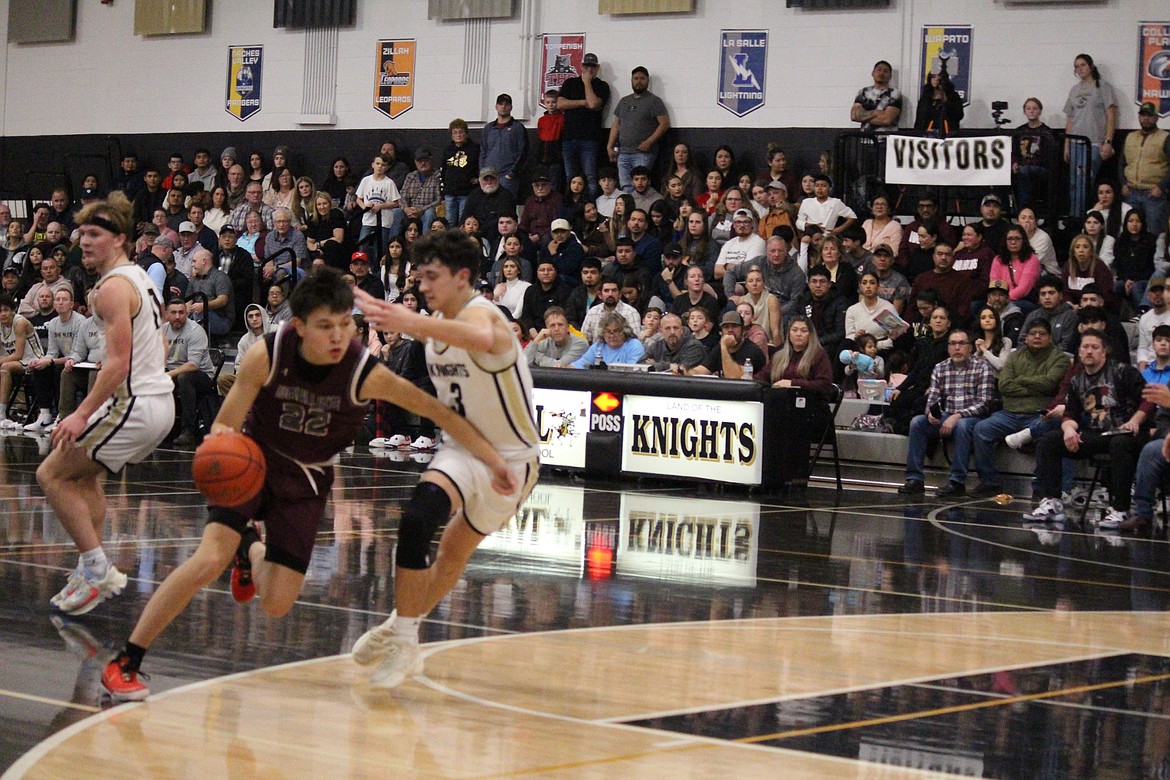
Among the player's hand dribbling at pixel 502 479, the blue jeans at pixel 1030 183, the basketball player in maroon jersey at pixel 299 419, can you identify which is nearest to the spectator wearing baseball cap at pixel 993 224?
the blue jeans at pixel 1030 183

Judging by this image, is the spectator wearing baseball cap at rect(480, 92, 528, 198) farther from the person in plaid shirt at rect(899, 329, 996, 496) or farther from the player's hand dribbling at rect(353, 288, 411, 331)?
the player's hand dribbling at rect(353, 288, 411, 331)

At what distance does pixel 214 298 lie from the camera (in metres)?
16.9

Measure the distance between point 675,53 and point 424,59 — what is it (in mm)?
3989

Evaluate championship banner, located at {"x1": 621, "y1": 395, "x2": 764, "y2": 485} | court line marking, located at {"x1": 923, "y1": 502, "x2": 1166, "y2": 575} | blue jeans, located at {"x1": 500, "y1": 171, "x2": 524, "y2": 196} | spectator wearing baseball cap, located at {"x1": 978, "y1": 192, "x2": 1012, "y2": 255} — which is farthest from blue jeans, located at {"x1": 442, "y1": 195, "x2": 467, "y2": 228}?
court line marking, located at {"x1": 923, "y1": 502, "x2": 1166, "y2": 575}

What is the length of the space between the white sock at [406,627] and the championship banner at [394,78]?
16.6 meters

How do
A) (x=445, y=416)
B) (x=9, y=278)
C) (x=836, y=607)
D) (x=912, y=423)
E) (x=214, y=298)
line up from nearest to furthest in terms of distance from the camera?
(x=445, y=416), (x=836, y=607), (x=912, y=423), (x=214, y=298), (x=9, y=278)

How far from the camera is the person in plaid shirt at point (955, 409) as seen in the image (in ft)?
40.2

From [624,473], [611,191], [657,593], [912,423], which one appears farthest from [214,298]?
[657,593]

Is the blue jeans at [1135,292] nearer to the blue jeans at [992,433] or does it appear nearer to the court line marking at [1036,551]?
the blue jeans at [992,433]

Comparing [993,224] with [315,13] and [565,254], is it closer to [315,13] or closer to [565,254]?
[565,254]

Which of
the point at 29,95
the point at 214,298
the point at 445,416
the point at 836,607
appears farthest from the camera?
the point at 29,95

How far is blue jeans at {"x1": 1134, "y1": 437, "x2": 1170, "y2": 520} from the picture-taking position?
1045 centimetres

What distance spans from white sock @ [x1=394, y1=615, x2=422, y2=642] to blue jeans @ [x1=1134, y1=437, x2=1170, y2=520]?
23.7 feet

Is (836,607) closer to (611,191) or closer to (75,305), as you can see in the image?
(611,191)
